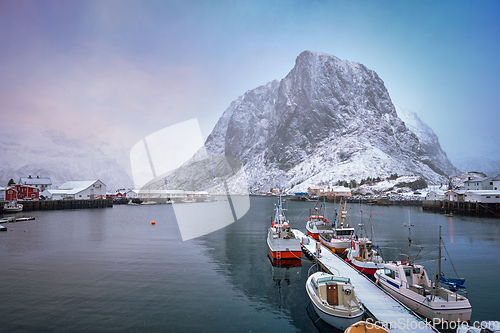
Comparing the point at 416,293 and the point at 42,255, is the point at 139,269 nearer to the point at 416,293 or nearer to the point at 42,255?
the point at 42,255

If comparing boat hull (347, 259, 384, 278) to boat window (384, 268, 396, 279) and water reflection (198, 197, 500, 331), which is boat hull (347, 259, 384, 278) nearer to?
boat window (384, 268, 396, 279)

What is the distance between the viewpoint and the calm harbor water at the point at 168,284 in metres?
16.6

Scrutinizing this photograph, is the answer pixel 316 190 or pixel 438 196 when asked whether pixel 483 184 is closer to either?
pixel 438 196

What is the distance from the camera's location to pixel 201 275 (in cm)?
2573

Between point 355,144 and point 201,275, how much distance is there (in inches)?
7172

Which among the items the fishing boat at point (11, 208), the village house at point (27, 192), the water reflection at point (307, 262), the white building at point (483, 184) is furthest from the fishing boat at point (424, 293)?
the village house at point (27, 192)

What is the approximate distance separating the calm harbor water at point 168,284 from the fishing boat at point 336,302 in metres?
0.94

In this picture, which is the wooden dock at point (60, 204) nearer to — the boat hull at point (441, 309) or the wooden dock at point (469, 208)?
the boat hull at point (441, 309)

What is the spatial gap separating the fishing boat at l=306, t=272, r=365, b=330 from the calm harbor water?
937mm

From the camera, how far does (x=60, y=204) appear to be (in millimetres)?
103562

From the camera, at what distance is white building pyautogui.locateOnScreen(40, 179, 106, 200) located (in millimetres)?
113312

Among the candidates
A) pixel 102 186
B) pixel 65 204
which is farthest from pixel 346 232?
pixel 102 186

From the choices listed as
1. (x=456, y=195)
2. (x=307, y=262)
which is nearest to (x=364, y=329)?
(x=307, y=262)

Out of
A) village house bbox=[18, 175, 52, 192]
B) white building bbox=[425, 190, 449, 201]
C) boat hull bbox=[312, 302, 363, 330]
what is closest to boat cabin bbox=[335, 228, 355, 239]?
boat hull bbox=[312, 302, 363, 330]
